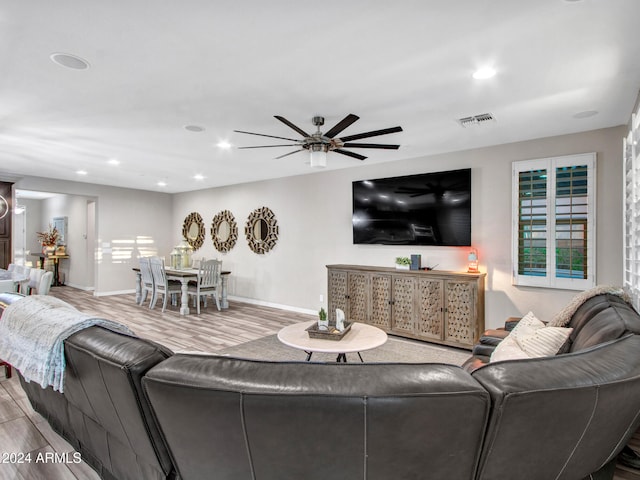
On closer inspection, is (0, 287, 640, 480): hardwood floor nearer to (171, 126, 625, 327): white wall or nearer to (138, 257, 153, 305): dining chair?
(138, 257, 153, 305): dining chair

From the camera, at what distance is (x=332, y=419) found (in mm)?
964

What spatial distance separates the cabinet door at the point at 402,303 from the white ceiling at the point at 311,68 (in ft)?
5.81

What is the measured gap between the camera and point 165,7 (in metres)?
1.72

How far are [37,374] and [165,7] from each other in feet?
6.13

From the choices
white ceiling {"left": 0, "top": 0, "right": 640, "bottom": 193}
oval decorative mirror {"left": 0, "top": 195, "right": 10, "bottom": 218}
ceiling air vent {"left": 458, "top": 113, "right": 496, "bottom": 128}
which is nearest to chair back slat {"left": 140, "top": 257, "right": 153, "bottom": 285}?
oval decorative mirror {"left": 0, "top": 195, "right": 10, "bottom": 218}

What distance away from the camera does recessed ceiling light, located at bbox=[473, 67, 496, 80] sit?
234 cm

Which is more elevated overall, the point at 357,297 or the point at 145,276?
the point at 145,276

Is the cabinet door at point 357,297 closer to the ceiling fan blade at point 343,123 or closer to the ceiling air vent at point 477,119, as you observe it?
the ceiling air vent at point 477,119

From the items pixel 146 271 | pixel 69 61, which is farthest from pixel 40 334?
pixel 146 271

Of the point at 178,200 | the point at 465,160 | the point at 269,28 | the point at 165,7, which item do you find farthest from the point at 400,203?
the point at 178,200

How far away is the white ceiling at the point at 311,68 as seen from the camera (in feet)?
5.83

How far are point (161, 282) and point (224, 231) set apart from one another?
1789 millimetres

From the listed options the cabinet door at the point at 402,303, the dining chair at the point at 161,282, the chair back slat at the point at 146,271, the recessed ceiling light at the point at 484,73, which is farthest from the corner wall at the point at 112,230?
the recessed ceiling light at the point at 484,73

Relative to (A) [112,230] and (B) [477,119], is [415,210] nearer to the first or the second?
(B) [477,119]
